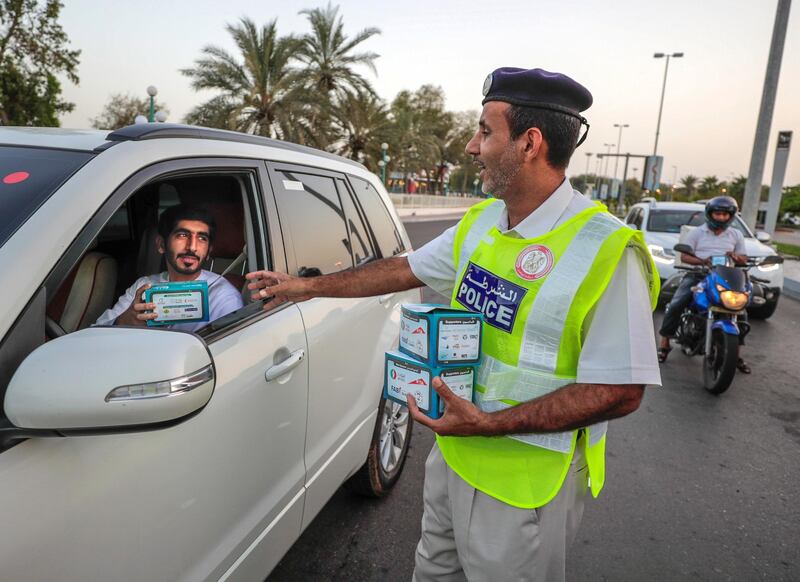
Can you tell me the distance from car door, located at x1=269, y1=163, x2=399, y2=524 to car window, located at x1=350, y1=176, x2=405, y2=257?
167 millimetres

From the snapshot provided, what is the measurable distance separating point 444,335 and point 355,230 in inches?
64.1

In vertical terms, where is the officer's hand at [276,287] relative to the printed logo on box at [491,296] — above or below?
below

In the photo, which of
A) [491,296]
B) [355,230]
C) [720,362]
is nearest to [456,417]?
[491,296]

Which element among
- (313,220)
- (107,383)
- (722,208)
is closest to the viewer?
(107,383)

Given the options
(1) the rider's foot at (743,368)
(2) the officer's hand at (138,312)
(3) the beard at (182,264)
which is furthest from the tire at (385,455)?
(1) the rider's foot at (743,368)

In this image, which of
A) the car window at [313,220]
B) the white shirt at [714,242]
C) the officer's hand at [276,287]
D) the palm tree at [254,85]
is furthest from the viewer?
the palm tree at [254,85]

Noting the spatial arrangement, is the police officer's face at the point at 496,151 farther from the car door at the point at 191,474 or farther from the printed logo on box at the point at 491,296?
the car door at the point at 191,474

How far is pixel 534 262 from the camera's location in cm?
144

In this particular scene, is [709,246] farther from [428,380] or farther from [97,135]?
[97,135]

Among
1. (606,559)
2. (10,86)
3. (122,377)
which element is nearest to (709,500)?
(606,559)

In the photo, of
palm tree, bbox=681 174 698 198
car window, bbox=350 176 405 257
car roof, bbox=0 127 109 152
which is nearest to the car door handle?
car roof, bbox=0 127 109 152

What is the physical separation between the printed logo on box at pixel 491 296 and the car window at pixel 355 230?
132 cm

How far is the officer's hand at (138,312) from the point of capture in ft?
5.93

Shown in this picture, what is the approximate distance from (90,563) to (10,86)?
31277 millimetres
